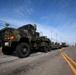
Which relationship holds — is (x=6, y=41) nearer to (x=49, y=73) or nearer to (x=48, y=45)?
(x=49, y=73)

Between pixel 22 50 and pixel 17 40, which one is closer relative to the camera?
pixel 17 40

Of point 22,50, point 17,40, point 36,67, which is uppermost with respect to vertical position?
point 17,40

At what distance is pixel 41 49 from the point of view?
17297mm

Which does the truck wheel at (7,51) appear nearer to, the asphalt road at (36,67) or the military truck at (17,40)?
the military truck at (17,40)

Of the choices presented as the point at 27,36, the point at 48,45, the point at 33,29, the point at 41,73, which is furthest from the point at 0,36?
the point at 48,45

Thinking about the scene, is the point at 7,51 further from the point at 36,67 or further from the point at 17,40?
the point at 36,67

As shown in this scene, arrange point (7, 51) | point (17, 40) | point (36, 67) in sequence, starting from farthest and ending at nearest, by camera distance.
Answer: point (7, 51) < point (17, 40) < point (36, 67)

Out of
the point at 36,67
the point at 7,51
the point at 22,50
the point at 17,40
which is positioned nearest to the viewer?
the point at 36,67

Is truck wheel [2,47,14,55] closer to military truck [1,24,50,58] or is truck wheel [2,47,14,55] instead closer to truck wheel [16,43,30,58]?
military truck [1,24,50,58]

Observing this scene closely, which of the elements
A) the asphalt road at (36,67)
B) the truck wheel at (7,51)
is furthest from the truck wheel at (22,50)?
the truck wheel at (7,51)

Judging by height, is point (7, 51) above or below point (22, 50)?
below

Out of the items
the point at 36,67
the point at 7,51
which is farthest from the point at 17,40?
the point at 36,67

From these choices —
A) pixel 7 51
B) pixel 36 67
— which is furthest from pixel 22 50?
pixel 36 67

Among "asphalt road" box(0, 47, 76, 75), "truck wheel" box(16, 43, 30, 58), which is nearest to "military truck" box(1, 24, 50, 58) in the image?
"truck wheel" box(16, 43, 30, 58)
